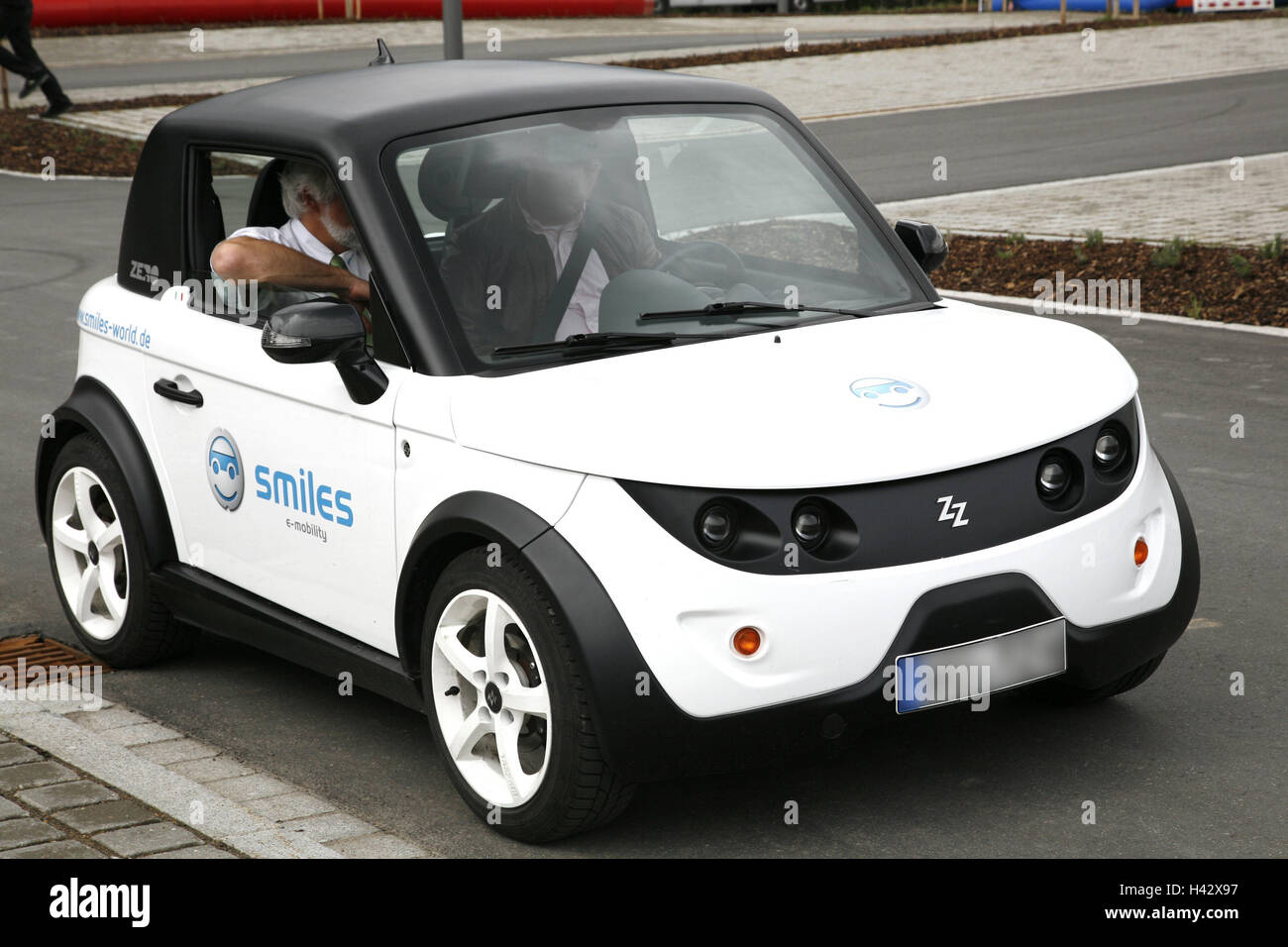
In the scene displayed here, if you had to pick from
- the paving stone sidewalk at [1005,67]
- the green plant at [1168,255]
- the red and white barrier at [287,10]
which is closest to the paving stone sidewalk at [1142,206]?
the green plant at [1168,255]

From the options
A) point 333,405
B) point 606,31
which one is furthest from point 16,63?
point 333,405

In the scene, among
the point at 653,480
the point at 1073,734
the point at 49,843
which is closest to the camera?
the point at 653,480

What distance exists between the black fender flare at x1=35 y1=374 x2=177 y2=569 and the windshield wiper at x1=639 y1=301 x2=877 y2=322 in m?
1.73

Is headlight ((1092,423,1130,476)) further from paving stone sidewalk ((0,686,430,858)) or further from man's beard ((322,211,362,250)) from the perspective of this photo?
man's beard ((322,211,362,250))

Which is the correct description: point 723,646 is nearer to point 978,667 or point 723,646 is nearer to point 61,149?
point 978,667

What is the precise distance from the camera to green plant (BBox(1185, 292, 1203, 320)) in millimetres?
11050

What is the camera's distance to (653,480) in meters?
3.96

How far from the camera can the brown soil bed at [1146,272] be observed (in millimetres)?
11188

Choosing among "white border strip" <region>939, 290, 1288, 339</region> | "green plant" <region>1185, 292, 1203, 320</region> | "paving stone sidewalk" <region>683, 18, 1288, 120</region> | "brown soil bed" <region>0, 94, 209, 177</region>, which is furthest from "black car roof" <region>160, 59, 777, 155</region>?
"paving stone sidewalk" <region>683, 18, 1288, 120</region>

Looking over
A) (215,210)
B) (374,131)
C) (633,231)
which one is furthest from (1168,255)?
(374,131)

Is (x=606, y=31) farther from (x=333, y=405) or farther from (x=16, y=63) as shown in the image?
(x=333, y=405)

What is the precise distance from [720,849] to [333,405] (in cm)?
151

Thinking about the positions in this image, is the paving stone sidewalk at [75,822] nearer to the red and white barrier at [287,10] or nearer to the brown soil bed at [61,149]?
the brown soil bed at [61,149]

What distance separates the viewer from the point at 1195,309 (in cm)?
1112
